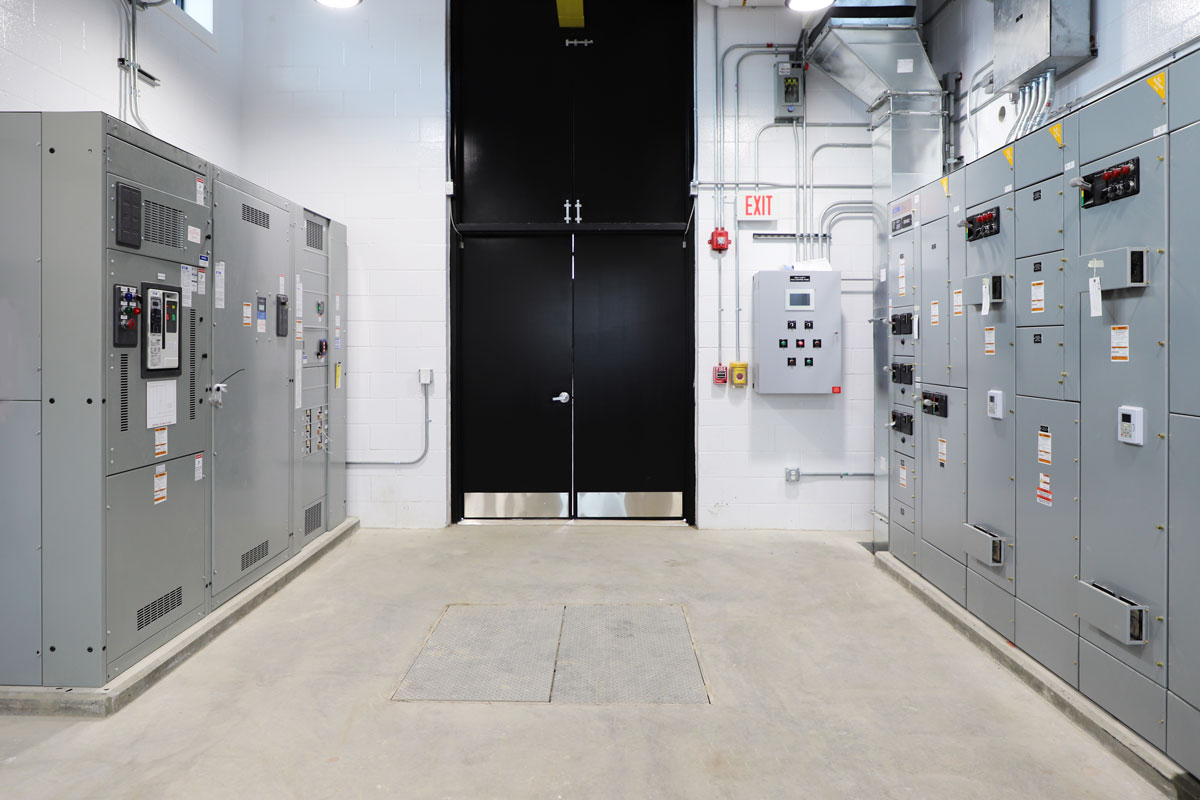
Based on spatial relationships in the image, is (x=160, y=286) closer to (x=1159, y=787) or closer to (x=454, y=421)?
(x=454, y=421)

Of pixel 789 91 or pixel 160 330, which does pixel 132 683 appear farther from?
pixel 789 91

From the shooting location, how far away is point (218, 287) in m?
3.66

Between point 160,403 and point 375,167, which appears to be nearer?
point 160,403

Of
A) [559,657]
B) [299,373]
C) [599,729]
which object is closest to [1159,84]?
[599,729]

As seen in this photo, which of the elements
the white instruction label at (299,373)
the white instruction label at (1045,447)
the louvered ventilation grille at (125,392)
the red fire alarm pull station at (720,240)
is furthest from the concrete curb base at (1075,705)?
the white instruction label at (299,373)

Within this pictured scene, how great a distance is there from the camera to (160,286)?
315 cm

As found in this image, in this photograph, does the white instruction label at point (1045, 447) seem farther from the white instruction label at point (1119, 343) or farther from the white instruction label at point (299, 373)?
the white instruction label at point (299, 373)

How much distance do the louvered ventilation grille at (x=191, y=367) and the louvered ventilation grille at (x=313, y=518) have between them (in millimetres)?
1635

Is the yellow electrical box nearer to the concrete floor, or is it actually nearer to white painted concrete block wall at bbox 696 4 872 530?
white painted concrete block wall at bbox 696 4 872 530

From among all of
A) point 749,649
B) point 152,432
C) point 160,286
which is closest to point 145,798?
point 152,432

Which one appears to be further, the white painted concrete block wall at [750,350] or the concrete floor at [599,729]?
the white painted concrete block wall at [750,350]

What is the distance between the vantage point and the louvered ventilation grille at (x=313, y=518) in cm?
494

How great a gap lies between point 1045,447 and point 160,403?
3711 mm

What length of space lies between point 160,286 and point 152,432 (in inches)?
24.5
